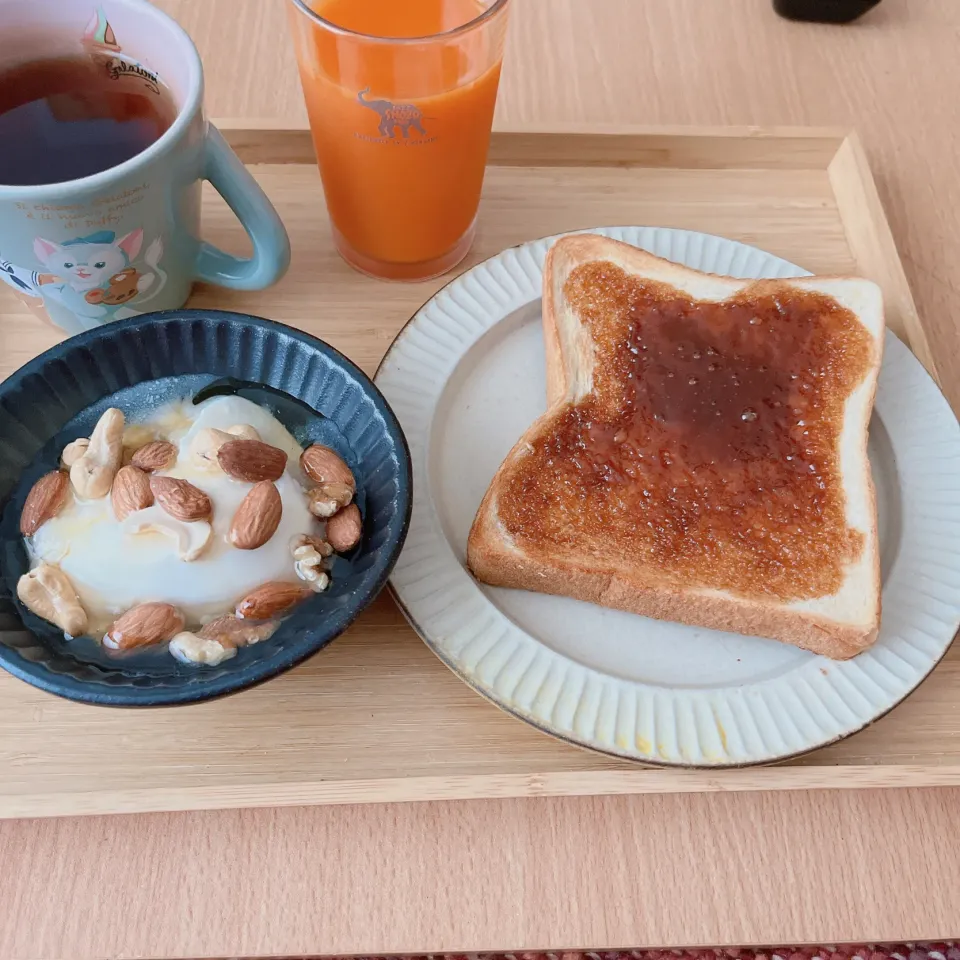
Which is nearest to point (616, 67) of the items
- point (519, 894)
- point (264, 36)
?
point (264, 36)

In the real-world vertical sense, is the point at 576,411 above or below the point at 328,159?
below

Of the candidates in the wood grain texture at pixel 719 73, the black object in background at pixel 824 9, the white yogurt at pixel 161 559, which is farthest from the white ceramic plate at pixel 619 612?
the black object in background at pixel 824 9

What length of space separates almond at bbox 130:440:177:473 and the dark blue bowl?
0.25 ft

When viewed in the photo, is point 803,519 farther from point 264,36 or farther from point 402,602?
point 264,36

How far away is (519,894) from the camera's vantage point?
758 mm

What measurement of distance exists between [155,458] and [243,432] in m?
A: 0.08

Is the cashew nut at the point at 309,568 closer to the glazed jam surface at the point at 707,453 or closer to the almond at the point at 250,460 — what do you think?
the almond at the point at 250,460

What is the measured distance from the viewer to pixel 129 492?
70cm

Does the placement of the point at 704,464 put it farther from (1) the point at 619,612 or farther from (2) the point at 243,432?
(2) the point at 243,432

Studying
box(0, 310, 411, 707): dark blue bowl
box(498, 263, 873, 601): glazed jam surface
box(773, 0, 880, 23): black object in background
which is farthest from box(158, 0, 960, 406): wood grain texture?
box(0, 310, 411, 707): dark blue bowl

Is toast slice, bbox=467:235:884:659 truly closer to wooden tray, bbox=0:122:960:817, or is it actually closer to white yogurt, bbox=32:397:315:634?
wooden tray, bbox=0:122:960:817

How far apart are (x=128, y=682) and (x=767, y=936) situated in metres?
0.60

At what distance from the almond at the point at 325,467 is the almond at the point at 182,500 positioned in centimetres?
10

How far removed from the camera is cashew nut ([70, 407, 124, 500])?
2.35 ft
